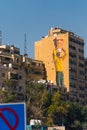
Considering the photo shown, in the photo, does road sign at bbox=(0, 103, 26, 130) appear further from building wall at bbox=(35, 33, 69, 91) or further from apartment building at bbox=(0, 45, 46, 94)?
building wall at bbox=(35, 33, 69, 91)

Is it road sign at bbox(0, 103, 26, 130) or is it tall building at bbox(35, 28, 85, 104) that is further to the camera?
tall building at bbox(35, 28, 85, 104)

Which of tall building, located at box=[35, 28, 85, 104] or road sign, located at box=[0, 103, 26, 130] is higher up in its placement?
tall building, located at box=[35, 28, 85, 104]

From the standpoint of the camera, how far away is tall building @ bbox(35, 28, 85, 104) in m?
117

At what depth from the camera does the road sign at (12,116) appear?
4102mm

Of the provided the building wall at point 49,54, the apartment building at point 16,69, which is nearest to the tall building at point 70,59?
the building wall at point 49,54

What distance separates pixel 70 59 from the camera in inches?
4695

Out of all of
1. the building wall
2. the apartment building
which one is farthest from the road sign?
the building wall

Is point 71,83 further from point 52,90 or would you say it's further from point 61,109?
point 61,109

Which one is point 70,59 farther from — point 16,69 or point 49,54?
point 16,69

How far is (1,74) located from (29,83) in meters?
7.44

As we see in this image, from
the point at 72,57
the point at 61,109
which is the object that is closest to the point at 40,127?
the point at 61,109

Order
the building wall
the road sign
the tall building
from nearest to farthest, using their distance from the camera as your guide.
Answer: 1. the road sign
2. the tall building
3. the building wall

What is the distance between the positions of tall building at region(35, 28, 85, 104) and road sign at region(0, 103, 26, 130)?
11030 cm

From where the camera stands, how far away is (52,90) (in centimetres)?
10656
